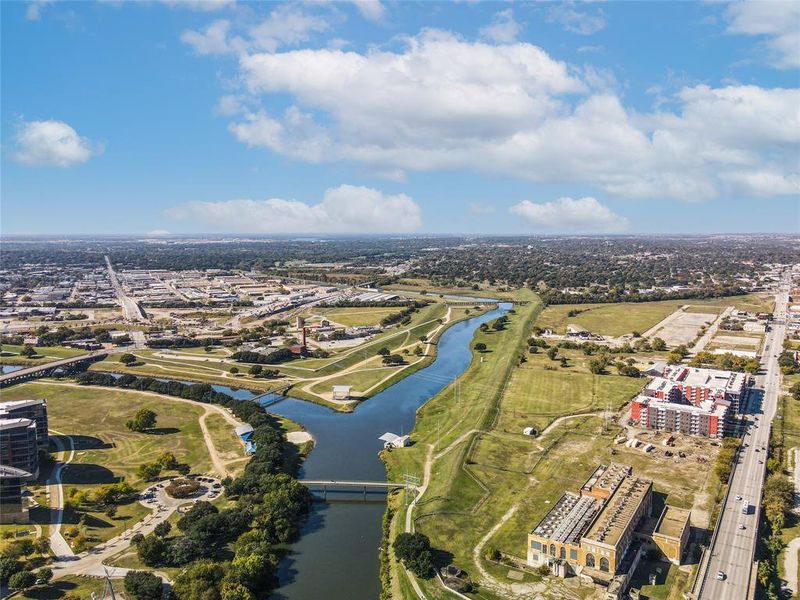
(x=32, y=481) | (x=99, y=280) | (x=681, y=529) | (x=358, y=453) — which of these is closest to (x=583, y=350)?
(x=358, y=453)

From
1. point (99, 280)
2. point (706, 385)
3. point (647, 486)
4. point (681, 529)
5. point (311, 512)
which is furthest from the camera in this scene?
point (99, 280)

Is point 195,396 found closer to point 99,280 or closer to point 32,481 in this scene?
point 32,481

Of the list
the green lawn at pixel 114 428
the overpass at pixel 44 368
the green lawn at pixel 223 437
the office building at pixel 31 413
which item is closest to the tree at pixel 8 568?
the green lawn at pixel 114 428

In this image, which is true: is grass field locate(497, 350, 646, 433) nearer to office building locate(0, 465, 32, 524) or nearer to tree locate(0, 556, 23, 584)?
tree locate(0, 556, 23, 584)

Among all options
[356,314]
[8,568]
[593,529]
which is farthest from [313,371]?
[593,529]

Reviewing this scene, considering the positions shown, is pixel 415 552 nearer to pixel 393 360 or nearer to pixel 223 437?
pixel 223 437

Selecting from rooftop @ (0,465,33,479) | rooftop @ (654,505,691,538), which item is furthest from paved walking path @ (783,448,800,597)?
rooftop @ (0,465,33,479)
